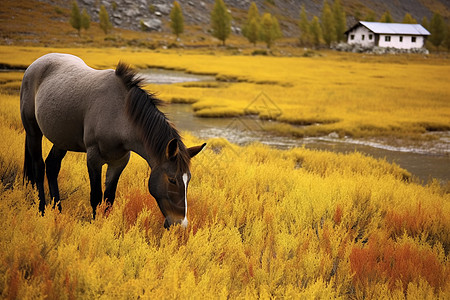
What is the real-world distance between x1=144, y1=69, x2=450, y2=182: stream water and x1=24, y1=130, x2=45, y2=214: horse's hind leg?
7.01 metres

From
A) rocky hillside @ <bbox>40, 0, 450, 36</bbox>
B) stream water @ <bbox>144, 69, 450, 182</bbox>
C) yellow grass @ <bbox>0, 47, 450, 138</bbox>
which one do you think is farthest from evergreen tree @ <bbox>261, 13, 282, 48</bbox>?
stream water @ <bbox>144, 69, 450, 182</bbox>

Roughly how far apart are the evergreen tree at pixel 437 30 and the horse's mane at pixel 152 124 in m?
103

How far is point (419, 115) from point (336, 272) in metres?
15.3

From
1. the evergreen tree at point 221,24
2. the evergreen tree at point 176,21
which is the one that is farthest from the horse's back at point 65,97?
the evergreen tree at point 176,21

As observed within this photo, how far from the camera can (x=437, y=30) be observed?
89.4 m

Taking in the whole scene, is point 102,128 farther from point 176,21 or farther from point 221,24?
point 176,21

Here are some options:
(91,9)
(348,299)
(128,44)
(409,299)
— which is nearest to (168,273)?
(348,299)

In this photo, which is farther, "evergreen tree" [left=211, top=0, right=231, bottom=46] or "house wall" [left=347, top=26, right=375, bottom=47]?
"house wall" [left=347, top=26, right=375, bottom=47]

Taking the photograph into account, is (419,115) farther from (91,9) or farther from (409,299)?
(91,9)

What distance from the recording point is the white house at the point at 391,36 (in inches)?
3219

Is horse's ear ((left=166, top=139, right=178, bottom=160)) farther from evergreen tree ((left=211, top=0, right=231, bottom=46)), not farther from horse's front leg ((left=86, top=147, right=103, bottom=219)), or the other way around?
evergreen tree ((left=211, top=0, right=231, bottom=46))

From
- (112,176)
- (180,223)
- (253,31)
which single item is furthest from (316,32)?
(180,223)

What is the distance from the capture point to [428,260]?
12.3ft

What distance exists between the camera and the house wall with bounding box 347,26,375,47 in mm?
83688
